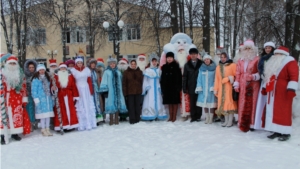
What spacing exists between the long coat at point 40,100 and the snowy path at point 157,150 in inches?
22.0

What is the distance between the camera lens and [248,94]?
5742 millimetres

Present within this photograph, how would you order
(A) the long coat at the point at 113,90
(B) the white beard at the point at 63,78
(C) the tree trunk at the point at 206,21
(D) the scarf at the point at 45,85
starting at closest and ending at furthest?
(D) the scarf at the point at 45,85
(B) the white beard at the point at 63,78
(A) the long coat at the point at 113,90
(C) the tree trunk at the point at 206,21

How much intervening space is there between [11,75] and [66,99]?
1.35 m

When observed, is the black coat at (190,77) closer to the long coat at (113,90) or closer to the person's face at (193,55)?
the person's face at (193,55)

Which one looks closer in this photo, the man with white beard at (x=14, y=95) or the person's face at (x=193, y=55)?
the man with white beard at (x=14, y=95)

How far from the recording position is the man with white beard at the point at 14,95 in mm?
5902

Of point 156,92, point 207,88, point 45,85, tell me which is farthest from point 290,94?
point 45,85

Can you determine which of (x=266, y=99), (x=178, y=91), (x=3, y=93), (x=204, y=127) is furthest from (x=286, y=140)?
(x=3, y=93)

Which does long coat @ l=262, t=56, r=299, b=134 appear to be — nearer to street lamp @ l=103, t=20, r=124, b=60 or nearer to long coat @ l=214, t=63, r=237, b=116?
long coat @ l=214, t=63, r=237, b=116

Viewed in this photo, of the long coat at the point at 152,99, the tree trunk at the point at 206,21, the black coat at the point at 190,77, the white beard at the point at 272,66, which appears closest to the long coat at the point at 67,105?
the long coat at the point at 152,99

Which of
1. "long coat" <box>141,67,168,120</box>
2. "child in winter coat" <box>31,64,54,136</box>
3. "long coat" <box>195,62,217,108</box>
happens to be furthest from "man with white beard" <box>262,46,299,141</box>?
"child in winter coat" <box>31,64,54,136</box>

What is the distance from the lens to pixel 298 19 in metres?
8.03

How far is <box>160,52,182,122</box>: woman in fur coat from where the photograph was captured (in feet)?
23.5

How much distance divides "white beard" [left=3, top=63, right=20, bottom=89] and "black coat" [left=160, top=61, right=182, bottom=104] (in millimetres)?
3607
